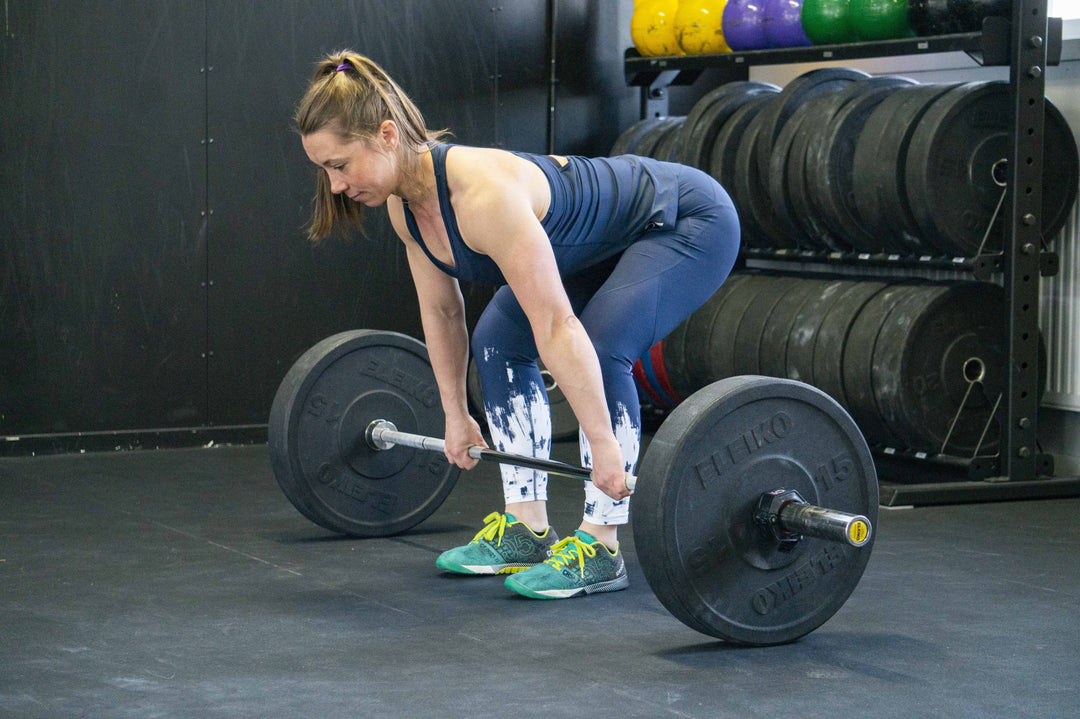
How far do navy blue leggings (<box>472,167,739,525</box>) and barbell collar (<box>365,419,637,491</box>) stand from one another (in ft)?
0.30

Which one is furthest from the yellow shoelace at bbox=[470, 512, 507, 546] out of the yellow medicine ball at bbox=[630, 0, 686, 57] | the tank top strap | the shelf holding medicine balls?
the yellow medicine ball at bbox=[630, 0, 686, 57]

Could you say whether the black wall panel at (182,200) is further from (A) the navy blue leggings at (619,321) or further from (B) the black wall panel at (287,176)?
(A) the navy blue leggings at (619,321)

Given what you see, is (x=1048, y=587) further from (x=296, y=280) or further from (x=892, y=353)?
(x=296, y=280)

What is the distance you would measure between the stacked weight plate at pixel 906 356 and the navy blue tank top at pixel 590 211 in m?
Answer: 1.26

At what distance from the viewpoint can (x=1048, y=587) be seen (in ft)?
8.45

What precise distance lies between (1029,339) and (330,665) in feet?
7.02

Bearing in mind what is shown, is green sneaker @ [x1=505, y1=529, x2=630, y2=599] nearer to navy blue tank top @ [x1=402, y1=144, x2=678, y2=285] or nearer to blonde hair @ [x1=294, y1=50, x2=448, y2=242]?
navy blue tank top @ [x1=402, y1=144, x2=678, y2=285]

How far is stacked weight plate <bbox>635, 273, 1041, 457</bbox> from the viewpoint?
3.48 meters

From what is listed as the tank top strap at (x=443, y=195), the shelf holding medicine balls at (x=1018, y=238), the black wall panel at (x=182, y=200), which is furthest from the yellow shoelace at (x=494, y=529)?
the black wall panel at (x=182, y=200)

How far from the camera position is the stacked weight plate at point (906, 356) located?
348cm

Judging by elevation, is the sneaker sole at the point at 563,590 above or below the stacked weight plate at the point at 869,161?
below


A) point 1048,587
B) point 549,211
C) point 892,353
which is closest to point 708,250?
point 549,211

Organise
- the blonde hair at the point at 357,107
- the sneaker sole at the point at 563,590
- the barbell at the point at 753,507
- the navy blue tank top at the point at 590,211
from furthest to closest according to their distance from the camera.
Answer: the sneaker sole at the point at 563,590
the navy blue tank top at the point at 590,211
the blonde hair at the point at 357,107
the barbell at the point at 753,507

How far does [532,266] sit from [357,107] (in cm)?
36
